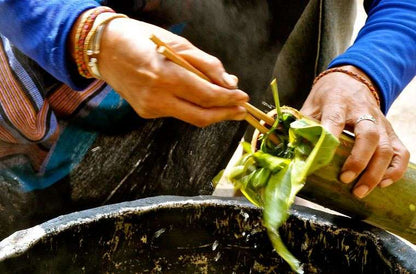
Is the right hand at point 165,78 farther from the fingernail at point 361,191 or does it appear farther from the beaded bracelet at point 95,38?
the fingernail at point 361,191

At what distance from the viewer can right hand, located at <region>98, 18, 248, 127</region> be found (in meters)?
0.92

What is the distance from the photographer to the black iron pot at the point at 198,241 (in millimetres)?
1090

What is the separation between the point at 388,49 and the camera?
1.40m

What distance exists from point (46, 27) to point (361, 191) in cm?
70

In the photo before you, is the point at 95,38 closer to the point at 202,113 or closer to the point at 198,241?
the point at 202,113

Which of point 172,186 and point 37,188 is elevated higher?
point 37,188

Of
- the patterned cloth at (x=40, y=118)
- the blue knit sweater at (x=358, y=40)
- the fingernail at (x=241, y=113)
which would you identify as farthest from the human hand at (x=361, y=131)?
the patterned cloth at (x=40, y=118)

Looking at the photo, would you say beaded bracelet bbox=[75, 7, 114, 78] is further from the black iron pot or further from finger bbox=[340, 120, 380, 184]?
finger bbox=[340, 120, 380, 184]

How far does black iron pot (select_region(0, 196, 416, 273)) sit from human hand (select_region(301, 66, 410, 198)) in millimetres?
124

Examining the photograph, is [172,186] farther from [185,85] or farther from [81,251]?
[185,85]

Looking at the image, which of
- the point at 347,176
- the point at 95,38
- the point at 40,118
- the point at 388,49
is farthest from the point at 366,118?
the point at 40,118

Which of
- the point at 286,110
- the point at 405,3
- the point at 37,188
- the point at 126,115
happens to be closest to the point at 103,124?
the point at 126,115

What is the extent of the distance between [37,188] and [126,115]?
32cm

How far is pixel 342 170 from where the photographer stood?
3.61ft
